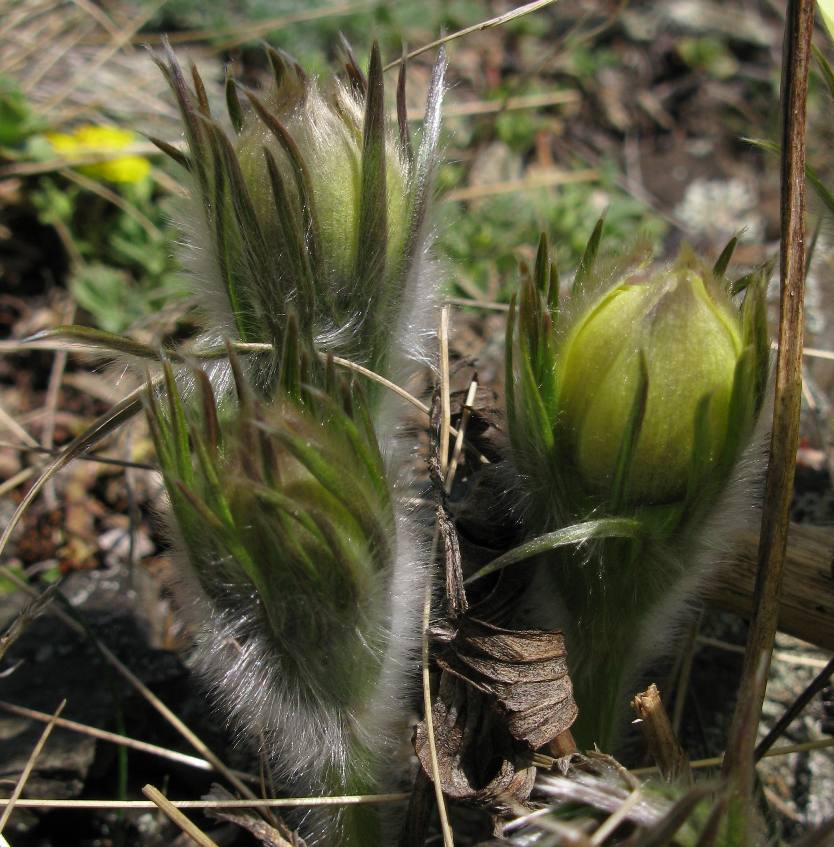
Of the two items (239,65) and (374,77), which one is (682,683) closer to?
(374,77)

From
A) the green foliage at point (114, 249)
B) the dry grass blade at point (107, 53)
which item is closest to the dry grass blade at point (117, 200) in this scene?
the green foliage at point (114, 249)

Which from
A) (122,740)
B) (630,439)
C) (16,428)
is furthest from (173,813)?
(16,428)

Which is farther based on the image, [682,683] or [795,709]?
[682,683]

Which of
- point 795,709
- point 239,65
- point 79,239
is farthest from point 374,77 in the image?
point 239,65

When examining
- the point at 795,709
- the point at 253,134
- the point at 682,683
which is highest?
the point at 253,134

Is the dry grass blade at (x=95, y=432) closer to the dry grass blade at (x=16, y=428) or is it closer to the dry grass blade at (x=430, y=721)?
the dry grass blade at (x=430, y=721)

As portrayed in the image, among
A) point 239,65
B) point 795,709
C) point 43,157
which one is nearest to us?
point 795,709
